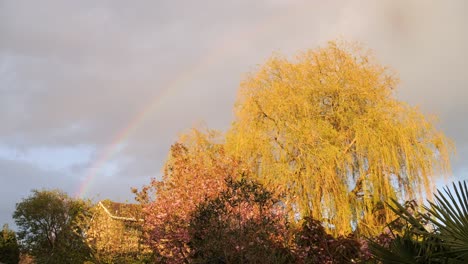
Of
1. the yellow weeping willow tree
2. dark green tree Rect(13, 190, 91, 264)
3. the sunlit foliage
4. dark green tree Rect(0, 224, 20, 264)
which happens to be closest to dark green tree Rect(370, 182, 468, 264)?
the sunlit foliage

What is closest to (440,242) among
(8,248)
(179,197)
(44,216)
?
(179,197)

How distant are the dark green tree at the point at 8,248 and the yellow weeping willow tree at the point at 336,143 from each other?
3042cm

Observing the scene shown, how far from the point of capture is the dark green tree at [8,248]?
143ft

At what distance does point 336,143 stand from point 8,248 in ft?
117

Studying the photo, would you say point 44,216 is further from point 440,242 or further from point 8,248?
point 440,242

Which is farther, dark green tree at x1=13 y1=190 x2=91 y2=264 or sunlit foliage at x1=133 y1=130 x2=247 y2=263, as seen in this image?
dark green tree at x1=13 y1=190 x2=91 y2=264

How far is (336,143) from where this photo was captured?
2102cm

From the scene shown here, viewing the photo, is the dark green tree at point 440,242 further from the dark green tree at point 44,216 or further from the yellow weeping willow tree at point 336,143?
the dark green tree at point 44,216

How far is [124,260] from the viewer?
22.2m

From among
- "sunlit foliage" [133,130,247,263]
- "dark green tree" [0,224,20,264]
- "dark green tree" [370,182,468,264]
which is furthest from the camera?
"dark green tree" [0,224,20,264]

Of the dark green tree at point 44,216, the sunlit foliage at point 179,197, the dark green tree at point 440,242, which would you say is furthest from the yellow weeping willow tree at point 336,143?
the dark green tree at point 44,216

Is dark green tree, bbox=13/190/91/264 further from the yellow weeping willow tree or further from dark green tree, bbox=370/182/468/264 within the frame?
dark green tree, bbox=370/182/468/264

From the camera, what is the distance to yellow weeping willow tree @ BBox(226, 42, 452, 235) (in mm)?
19594

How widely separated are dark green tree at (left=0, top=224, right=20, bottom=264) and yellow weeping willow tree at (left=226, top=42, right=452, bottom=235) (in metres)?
30.4
